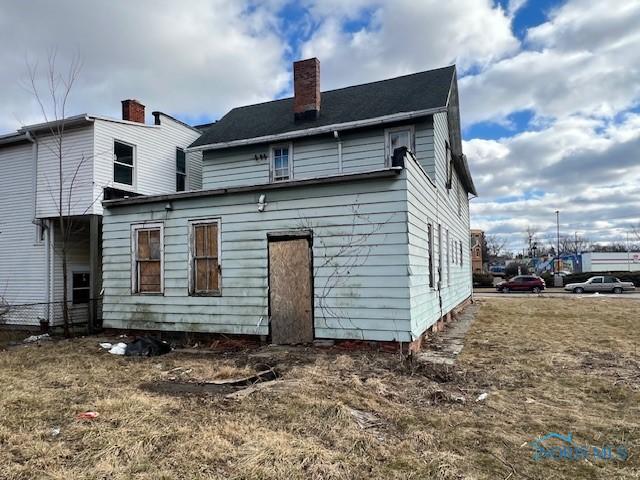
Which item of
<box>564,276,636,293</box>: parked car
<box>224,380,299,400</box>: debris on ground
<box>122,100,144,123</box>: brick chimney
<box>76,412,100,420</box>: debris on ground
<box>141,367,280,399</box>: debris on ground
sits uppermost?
<box>122,100,144,123</box>: brick chimney

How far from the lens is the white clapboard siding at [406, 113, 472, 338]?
27.1 ft

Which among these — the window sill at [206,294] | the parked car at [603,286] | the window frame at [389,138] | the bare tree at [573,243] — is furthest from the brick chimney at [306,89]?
the bare tree at [573,243]

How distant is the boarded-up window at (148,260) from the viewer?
10.2 metres

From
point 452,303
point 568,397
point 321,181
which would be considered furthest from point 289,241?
point 452,303

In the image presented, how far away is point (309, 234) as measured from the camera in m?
8.66

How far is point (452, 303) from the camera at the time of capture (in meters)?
14.3

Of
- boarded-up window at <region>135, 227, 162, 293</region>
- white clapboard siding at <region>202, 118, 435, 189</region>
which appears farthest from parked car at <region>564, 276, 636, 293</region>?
boarded-up window at <region>135, 227, 162, 293</region>

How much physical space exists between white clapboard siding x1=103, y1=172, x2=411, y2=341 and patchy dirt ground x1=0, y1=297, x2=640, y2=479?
876 mm

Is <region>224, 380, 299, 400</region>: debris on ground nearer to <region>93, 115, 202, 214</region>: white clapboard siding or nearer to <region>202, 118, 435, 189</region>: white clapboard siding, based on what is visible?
<region>202, 118, 435, 189</region>: white clapboard siding

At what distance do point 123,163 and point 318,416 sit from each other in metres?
12.9

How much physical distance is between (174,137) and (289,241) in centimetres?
1034

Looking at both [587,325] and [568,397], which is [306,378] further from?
[587,325]

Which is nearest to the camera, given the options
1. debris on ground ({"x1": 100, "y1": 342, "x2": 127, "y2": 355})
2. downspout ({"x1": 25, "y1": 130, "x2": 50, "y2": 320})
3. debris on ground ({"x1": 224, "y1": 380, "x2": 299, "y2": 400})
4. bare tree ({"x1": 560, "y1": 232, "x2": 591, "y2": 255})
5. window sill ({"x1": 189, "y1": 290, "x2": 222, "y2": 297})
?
A: debris on ground ({"x1": 224, "y1": 380, "x2": 299, "y2": 400})

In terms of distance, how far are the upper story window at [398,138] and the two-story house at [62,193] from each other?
7903 millimetres
